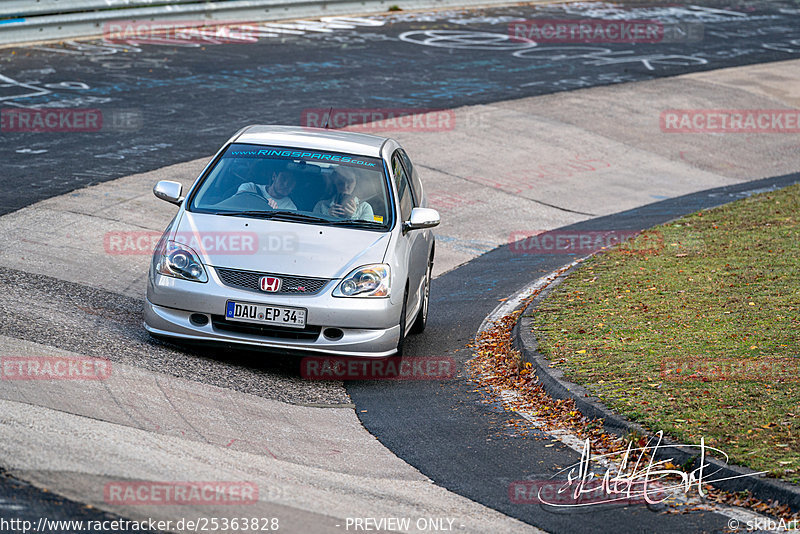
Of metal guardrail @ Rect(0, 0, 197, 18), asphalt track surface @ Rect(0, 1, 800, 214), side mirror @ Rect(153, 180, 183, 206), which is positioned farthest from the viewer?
metal guardrail @ Rect(0, 0, 197, 18)

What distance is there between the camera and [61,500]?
4.90 meters

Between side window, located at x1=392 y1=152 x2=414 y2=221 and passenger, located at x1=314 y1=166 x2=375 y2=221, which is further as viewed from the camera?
side window, located at x1=392 y1=152 x2=414 y2=221

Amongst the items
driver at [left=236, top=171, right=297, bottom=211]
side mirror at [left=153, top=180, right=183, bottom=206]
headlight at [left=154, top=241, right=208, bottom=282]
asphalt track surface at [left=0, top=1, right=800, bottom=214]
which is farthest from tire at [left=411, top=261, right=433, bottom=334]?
asphalt track surface at [left=0, top=1, right=800, bottom=214]

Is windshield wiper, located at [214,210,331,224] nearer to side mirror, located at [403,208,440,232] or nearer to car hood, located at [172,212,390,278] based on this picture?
car hood, located at [172,212,390,278]

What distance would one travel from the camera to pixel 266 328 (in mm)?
7742

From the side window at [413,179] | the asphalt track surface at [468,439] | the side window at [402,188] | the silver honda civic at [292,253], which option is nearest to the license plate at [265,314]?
the silver honda civic at [292,253]

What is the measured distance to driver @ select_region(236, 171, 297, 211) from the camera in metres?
8.59

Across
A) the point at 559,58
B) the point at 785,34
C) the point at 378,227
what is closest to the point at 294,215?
the point at 378,227

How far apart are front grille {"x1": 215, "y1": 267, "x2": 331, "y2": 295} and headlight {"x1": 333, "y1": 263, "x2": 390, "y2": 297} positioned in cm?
19

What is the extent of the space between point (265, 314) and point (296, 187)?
1.48m

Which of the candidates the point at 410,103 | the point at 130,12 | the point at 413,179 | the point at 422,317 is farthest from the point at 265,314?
the point at 130,12

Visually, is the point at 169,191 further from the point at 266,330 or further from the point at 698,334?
the point at 698,334

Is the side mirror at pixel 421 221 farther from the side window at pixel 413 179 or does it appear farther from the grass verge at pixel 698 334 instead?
the grass verge at pixel 698 334

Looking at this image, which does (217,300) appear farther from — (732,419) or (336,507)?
(732,419)
